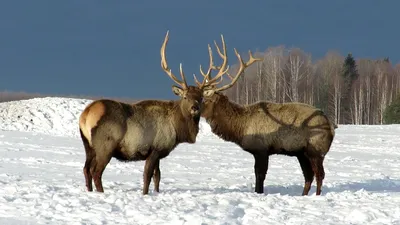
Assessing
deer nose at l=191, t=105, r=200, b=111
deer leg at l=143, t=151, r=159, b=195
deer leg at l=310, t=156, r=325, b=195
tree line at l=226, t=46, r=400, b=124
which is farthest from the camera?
tree line at l=226, t=46, r=400, b=124

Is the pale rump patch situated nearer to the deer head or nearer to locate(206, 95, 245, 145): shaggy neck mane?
the deer head

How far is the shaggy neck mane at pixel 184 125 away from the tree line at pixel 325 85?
40799 mm

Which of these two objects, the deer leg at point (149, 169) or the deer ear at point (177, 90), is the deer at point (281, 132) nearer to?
the deer ear at point (177, 90)

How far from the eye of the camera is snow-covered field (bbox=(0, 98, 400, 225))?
23.4ft

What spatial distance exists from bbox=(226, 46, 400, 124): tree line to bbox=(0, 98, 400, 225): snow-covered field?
2754cm

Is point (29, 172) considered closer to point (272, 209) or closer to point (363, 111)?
point (272, 209)

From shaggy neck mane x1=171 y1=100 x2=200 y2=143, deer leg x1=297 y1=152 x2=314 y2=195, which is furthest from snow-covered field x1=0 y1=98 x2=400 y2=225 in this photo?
shaggy neck mane x1=171 y1=100 x2=200 y2=143

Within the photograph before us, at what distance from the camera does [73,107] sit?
29594 millimetres

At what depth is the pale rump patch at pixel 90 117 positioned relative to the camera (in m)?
8.70

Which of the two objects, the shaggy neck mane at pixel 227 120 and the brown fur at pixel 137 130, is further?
the shaggy neck mane at pixel 227 120

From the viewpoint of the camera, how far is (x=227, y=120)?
1084cm

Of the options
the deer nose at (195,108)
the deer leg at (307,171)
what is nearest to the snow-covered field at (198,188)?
the deer leg at (307,171)

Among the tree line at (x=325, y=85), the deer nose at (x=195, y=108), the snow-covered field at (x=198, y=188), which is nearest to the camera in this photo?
the snow-covered field at (x=198, y=188)

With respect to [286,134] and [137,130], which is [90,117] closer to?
[137,130]
